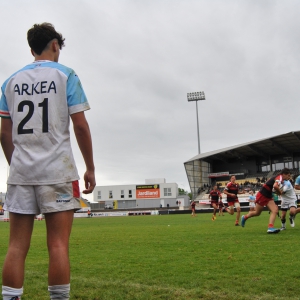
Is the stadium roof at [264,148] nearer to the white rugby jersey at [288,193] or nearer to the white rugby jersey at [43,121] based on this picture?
the white rugby jersey at [288,193]

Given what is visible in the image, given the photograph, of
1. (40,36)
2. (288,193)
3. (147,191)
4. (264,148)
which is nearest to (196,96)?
(264,148)

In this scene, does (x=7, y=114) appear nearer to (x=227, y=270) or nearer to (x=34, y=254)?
(x=227, y=270)

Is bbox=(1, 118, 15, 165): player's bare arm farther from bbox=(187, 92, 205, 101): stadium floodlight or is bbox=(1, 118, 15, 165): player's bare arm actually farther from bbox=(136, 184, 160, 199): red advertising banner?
bbox=(136, 184, 160, 199): red advertising banner

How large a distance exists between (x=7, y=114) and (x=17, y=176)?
1.88 feet

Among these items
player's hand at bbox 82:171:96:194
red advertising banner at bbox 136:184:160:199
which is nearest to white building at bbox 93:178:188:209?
red advertising banner at bbox 136:184:160:199

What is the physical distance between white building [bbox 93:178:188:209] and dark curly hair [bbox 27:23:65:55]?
8828 centimetres

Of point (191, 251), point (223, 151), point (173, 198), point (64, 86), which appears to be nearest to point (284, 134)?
point (223, 151)

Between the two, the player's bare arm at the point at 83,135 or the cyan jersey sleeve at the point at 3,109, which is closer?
the player's bare arm at the point at 83,135

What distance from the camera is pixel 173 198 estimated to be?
308ft

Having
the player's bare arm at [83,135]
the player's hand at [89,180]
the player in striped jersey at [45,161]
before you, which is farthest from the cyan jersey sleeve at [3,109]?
the player's hand at [89,180]

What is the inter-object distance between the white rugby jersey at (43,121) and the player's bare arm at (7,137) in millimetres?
109

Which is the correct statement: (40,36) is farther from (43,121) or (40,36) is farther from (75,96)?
(43,121)

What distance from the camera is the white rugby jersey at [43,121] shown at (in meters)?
3.12

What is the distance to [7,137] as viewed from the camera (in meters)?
3.42
